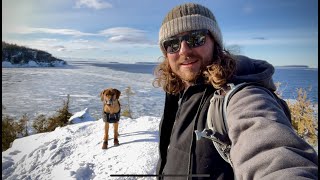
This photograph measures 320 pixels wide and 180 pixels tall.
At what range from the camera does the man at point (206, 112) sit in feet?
2.51

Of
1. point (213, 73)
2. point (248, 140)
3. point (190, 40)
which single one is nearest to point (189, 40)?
point (190, 40)

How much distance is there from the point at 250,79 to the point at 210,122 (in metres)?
0.25

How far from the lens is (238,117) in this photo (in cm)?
90

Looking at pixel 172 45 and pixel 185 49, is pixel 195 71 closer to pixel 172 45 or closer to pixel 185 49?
pixel 185 49

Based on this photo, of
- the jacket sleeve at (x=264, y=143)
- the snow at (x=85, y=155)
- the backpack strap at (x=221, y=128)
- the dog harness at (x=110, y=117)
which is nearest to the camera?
the jacket sleeve at (x=264, y=143)

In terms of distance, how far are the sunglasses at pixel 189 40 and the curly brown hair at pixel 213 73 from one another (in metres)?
0.13

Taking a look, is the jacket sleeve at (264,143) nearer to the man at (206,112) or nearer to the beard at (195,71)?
the man at (206,112)

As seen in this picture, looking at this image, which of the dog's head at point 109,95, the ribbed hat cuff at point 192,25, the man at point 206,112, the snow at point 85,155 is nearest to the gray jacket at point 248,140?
the man at point 206,112

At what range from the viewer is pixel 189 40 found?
150cm

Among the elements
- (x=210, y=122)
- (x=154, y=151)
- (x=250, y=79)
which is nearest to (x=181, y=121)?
(x=210, y=122)

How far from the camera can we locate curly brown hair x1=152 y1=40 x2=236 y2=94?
1185mm

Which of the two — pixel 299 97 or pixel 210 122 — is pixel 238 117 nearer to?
pixel 210 122

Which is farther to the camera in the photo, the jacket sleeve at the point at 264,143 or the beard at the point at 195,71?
the beard at the point at 195,71

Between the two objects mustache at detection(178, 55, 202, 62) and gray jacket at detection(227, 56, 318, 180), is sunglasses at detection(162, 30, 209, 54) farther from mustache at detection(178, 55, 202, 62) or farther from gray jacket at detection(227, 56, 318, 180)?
gray jacket at detection(227, 56, 318, 180)
